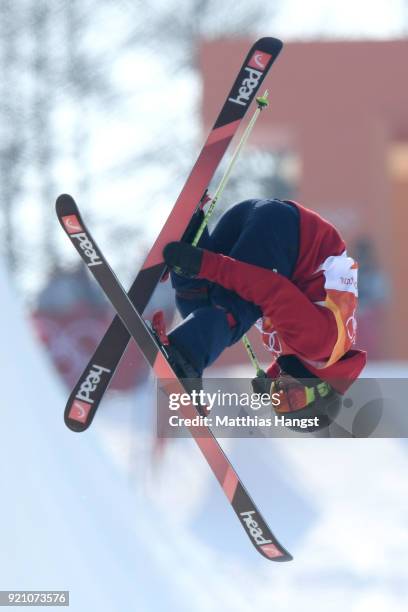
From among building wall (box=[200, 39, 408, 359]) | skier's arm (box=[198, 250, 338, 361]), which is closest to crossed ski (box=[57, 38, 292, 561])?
skier's arm (box=[198, 250, 338, 361])

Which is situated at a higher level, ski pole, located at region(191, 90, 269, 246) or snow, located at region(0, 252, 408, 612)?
ski pole, located at region(191, 90, 269, 246)

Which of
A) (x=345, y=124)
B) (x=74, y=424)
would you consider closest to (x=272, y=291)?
(x=74, y=424)

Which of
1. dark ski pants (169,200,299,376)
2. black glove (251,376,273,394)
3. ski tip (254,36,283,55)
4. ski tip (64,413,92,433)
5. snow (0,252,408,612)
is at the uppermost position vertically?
ski tip (254,36,283,55)

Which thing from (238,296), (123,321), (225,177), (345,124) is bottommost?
(123,321)

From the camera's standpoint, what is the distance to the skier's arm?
334 cm

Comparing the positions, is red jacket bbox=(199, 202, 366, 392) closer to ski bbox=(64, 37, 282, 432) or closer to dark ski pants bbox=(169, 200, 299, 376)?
dark ski pants bbox=(169, 200, 299, 376)

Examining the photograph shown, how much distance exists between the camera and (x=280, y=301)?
3.38m

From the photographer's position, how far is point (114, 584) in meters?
3.95

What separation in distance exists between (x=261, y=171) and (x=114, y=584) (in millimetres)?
12850

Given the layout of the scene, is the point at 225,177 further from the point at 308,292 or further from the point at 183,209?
the point at 308,292

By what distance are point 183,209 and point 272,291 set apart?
1.29 ft

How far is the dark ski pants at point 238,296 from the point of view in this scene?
340 cm

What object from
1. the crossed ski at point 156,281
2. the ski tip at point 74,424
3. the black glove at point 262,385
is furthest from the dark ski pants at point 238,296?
the ski tip at point 74,424

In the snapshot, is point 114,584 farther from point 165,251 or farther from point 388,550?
point 388,550
